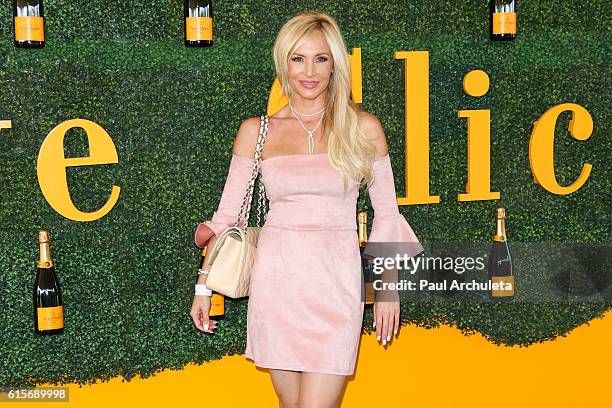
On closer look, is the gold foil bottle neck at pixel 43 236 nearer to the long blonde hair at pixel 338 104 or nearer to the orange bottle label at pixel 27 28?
the orange bottle label at pixel 27 28

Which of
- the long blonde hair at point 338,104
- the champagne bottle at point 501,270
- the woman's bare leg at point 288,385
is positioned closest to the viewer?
the long blonde hair at point 338,104

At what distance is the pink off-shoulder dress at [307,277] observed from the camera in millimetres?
2896

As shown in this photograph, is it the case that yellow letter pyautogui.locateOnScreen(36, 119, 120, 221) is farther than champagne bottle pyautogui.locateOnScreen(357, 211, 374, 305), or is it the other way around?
champagne bottle pyautogui.locateOnScreen(357, 211, 374, 305)

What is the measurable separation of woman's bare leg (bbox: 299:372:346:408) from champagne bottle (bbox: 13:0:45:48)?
163cm

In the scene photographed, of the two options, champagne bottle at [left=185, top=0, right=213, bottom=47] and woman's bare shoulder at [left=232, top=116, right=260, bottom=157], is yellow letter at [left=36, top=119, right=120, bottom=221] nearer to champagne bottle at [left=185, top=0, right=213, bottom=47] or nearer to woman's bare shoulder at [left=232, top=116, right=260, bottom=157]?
champagne bottle at [left=185, top=0, right=213, bottom=47]

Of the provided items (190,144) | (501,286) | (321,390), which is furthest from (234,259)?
(501,286)

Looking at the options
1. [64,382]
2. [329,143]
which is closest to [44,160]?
[64,382]

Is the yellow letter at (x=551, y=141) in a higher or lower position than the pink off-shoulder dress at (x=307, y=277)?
higher

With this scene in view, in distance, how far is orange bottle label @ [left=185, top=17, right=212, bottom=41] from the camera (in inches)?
136

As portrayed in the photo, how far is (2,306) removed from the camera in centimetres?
343

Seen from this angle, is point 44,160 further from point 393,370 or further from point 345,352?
point 393,370

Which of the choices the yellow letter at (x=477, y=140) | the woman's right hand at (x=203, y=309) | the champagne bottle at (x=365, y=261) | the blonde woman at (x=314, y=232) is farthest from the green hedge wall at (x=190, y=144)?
the blonde woman at (x=314, y=232)

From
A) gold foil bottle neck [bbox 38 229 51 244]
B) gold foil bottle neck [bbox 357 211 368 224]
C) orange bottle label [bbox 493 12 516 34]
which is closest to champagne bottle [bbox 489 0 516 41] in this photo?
orange bottle label [bbox 493 12 516 34]

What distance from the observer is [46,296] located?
11.3ft
